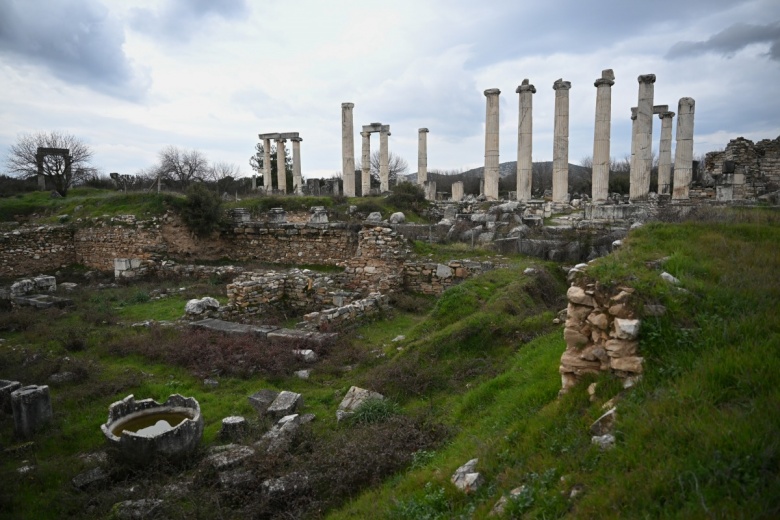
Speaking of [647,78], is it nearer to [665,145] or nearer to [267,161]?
[665,145]

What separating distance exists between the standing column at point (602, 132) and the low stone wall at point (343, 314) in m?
19.9

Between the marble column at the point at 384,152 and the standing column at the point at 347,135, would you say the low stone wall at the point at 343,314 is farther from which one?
the marble column at the point at 384,152

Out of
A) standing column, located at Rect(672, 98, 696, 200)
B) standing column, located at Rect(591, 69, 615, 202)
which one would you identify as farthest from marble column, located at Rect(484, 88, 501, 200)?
standing column, located at Rect(672, 98, 696, 200)

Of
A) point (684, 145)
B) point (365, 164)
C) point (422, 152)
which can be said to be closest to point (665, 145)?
point (684, 145)

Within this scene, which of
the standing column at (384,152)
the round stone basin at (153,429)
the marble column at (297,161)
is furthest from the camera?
the marble column at (297,161)

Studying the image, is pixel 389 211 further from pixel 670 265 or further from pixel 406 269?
pixel 670 265

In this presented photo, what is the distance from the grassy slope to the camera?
2.68 metres

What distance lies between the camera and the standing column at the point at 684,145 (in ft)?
93.5

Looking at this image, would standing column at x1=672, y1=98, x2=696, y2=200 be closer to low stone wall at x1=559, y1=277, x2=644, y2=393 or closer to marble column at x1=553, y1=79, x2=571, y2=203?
marble column at x1=553, y1=79, x2=571, y2=203

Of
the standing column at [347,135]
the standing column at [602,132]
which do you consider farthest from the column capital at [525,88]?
the standing column at [347,135]

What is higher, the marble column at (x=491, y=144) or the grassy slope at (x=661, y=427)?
the marble column at (x=491, y=144)

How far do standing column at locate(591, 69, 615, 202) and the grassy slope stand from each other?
2287cm

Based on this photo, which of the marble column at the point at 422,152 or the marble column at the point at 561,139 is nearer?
the marble column at the point at 561,139

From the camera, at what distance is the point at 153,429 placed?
6.30 metres
